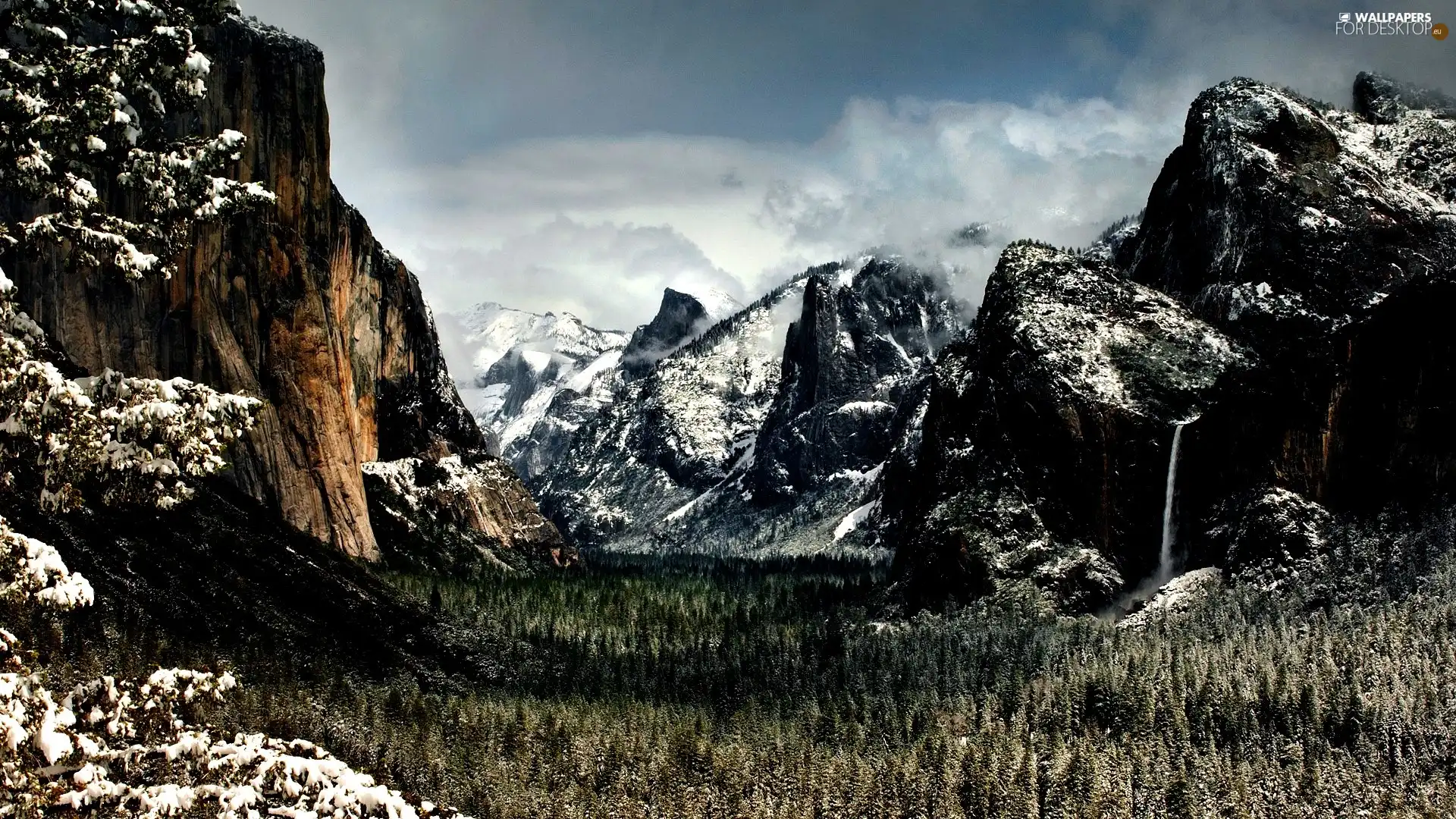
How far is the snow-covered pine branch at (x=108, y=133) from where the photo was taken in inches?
837

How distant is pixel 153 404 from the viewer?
20375mm

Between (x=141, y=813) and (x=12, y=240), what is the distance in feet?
30.0

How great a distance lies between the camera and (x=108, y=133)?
71.8ft

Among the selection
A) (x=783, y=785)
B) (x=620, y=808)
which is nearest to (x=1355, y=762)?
(x=783, y=785)

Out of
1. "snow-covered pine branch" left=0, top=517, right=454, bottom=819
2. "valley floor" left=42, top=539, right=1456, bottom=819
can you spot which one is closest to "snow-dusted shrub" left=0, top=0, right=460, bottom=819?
"snow-covered pine branch" left=0, top=517, right=454, bottom=819

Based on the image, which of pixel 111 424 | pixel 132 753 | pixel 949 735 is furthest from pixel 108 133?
pixel 949 735

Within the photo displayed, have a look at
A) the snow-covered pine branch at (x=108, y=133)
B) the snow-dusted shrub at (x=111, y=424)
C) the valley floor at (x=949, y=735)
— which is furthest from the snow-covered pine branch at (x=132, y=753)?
the valley floor at (x=949, y=735)

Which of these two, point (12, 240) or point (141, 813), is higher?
point (12, 240)

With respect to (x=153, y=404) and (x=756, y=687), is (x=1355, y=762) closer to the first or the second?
(x=756, y=687)

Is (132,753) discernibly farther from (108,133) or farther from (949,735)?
(949,735)

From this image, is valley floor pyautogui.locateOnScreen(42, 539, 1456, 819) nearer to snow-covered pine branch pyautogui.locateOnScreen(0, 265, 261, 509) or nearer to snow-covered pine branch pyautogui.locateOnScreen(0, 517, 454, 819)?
snow-covered pine branch pyautogui.locateOnScreen(0, 517, 454, 819)

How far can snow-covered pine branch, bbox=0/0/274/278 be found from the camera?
837 inches

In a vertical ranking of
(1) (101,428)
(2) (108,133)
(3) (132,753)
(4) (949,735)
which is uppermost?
(2) (108,133)

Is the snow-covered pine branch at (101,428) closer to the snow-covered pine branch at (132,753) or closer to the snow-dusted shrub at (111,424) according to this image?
the snow-dusted shrub at (111,424)
